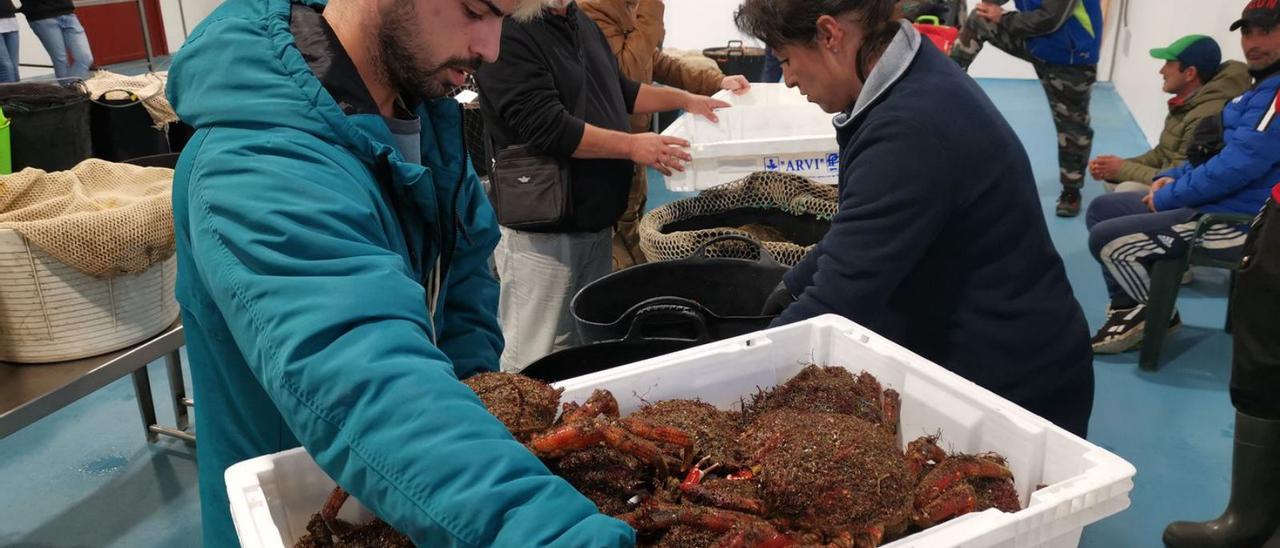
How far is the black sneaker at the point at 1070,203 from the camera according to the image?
5.66 meters

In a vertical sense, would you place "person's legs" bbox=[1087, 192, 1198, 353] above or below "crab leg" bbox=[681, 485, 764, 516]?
below

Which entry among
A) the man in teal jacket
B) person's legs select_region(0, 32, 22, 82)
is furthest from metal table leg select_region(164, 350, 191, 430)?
person's legs select_region(0, 32, 22, 82)

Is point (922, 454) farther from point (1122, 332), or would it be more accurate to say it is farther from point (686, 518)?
point (1122, 332)

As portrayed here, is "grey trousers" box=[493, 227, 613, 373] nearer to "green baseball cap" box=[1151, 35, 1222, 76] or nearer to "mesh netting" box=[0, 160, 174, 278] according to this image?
"mesh netting" box=[0, 160, 174, 278]

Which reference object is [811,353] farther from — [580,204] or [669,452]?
[580,204]

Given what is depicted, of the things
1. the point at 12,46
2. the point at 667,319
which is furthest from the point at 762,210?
the point at 12,46

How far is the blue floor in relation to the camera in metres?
2.83

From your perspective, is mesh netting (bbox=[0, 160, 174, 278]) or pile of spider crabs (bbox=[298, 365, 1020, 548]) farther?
mesh netting (bbox=[0, 160, 174, 278])

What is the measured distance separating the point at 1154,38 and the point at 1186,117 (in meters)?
3.65

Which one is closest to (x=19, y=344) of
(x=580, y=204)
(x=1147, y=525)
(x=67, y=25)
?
(x=580, y=204)

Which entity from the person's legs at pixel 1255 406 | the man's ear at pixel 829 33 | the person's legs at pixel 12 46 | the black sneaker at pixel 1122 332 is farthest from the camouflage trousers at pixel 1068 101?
the person's legs at pixel 12 46

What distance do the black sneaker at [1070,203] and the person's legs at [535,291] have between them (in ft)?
12.6

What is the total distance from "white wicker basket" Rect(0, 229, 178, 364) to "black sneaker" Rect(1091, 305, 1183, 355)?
3.53m

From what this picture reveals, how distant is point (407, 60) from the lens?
1.19 metres
